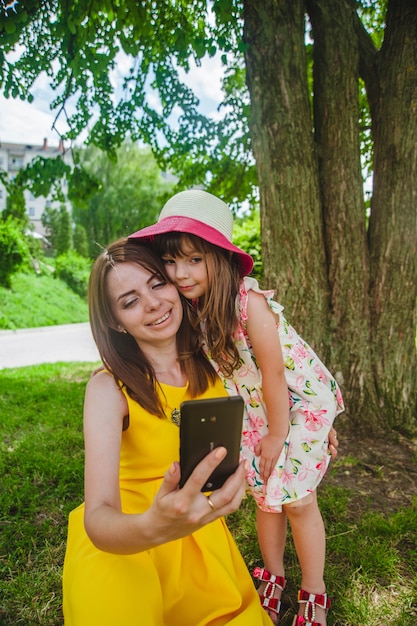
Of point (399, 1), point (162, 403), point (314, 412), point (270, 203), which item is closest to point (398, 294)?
point (270, 203)

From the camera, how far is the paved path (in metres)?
8.91

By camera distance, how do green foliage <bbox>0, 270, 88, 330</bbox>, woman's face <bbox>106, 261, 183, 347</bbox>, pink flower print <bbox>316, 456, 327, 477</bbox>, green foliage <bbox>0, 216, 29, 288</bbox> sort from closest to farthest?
woman's face <bbox>106, 261, 183, 347</bbox> → pink flower print <bbox>316, 456, 327, 477</bbox> → green foliage <bbox>0, 270, 88, 330</bbox> → green foliage <bbox>0, 216, 29, 288</bbox>

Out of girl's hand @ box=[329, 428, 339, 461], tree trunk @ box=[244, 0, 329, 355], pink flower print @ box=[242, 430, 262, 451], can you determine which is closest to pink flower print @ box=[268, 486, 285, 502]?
pink flower print @ box=[242, 430, 262, 451]

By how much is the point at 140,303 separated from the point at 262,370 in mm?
573

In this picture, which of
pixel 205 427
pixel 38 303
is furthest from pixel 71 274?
pixel 205 427

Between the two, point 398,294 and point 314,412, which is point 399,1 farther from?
point 314,412

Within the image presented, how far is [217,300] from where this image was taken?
1859mm

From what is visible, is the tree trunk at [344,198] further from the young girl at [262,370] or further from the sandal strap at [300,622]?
the sandal strap at [300,622]

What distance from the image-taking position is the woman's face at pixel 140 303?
1731mm

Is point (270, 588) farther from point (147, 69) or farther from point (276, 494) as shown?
point (147, 69)

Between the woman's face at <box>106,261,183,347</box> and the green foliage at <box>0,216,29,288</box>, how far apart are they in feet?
48.7

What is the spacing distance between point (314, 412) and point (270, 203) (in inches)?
75.9

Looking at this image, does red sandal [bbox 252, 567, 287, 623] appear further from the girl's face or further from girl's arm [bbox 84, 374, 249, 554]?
the girl's face

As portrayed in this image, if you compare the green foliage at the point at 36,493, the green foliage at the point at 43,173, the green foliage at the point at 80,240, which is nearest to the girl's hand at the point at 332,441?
the green foliage at the point at 36,493
